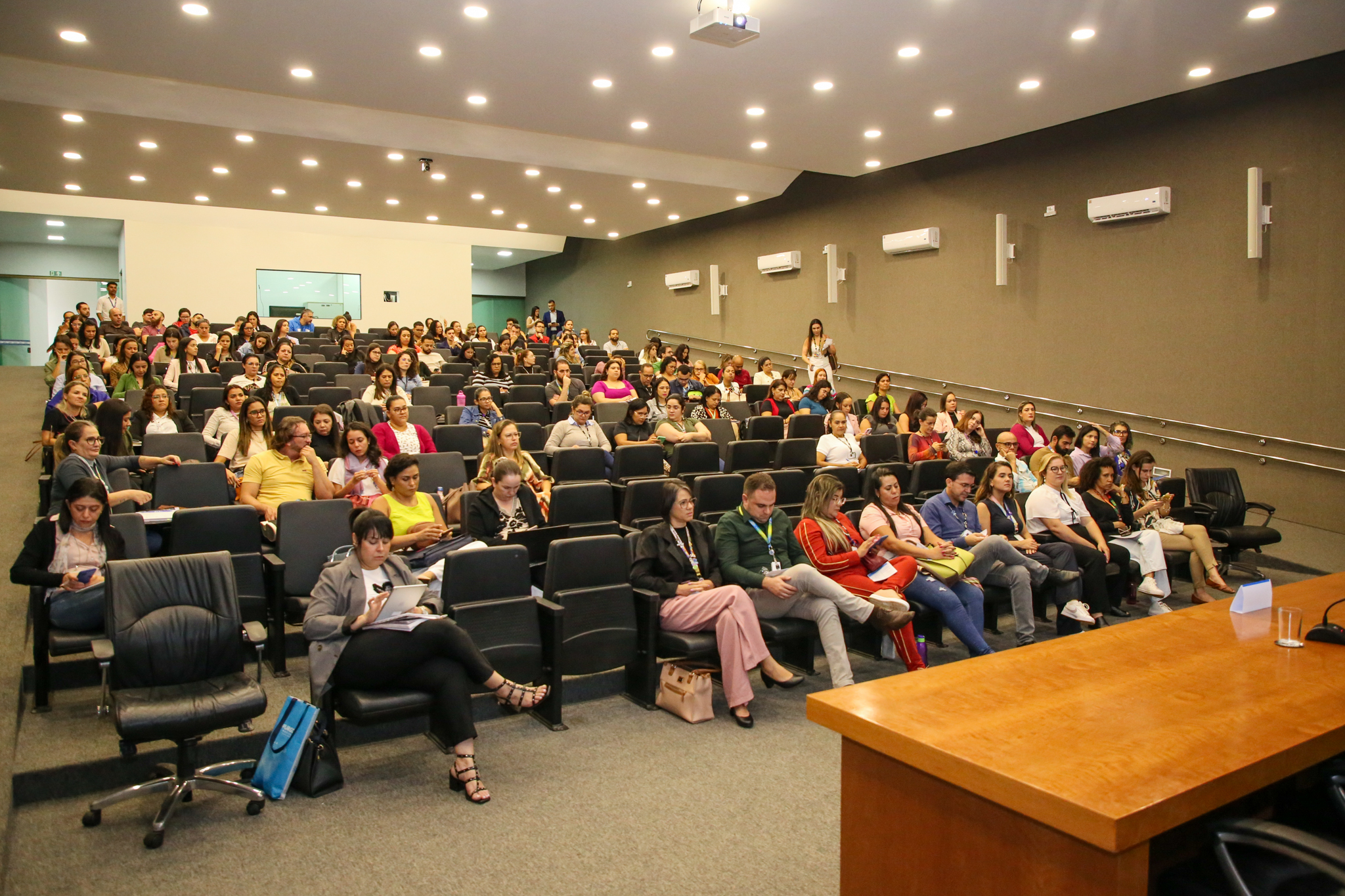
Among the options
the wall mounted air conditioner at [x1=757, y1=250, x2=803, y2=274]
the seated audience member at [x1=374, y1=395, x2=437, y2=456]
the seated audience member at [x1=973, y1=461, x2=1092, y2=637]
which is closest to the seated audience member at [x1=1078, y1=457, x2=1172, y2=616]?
the seated audience member at [x1=973, y1=461, x2=1092, y2=637]

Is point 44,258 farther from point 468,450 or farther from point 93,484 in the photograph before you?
point 93,484

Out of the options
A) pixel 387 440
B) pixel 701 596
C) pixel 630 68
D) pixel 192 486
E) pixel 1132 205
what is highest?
pixel 630 68

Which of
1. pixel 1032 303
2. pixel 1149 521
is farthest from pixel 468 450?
pixel 1032 303

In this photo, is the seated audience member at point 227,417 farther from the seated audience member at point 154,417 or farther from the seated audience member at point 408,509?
the seated audience member at point 408,509

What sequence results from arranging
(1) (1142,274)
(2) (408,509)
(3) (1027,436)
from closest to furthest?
(2) (408,509) → (3) (1027,436) → (1) (1142,274)

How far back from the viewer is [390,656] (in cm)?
340

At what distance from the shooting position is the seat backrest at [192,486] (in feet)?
15.8

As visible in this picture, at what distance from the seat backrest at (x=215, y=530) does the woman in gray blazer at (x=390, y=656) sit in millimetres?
1039

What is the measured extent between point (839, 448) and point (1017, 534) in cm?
212

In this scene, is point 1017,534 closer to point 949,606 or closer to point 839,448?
point 949,606

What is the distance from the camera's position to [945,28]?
21.7ft

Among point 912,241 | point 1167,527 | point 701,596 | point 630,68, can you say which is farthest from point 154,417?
point 912,241

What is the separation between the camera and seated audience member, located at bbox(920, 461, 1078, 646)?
5.04 meters

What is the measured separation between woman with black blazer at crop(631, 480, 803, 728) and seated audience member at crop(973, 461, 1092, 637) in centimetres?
172
